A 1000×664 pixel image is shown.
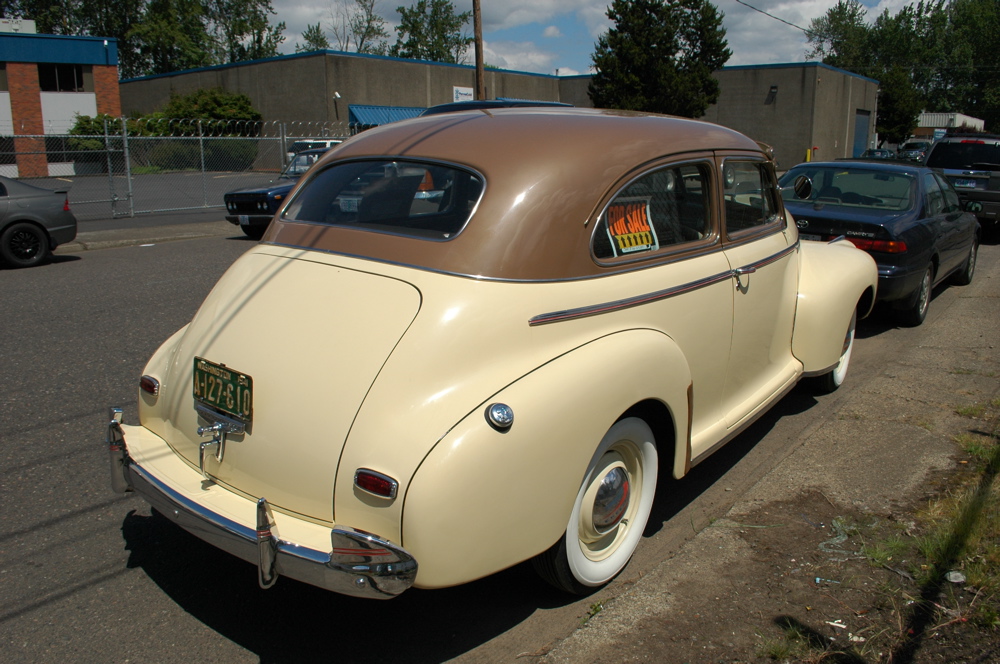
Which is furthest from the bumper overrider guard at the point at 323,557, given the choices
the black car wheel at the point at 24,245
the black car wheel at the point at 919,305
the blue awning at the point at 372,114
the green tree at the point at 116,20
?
the green tree at the point at 116,20

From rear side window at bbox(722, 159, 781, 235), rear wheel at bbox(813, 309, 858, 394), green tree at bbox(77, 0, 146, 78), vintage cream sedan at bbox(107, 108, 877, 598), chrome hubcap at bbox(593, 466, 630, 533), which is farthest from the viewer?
green tree at bbox(77, 0, 146, 78)

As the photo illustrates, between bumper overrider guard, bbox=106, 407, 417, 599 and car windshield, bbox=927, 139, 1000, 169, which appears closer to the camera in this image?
bumper overrider guard, bbox=106, 407, 417, 599

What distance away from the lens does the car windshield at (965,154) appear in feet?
47.9

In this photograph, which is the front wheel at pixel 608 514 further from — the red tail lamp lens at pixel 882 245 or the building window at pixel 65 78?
the building window at pixel 65 78

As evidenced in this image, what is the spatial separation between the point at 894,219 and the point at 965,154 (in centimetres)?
947

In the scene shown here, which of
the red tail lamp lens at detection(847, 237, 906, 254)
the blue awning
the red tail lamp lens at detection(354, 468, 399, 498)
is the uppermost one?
the blue awning

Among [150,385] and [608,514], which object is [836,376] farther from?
[150,385]

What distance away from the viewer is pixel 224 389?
293 centimetres

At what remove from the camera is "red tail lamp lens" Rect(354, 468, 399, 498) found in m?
2.41

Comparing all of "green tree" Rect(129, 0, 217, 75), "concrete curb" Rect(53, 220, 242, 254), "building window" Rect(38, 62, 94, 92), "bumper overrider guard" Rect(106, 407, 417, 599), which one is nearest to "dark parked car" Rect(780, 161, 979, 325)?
"bumper overrider guard" Rect(106, 407, 417, 599)

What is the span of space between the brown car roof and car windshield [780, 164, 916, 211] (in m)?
4.97

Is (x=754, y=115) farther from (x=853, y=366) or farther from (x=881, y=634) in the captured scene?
(x=881, y=634)

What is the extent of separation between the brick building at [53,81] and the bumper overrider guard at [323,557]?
3882 centimetres

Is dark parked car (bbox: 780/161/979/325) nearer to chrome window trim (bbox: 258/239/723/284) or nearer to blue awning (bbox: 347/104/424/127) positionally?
chrome window trim (bbox: 258/239/723/284)
